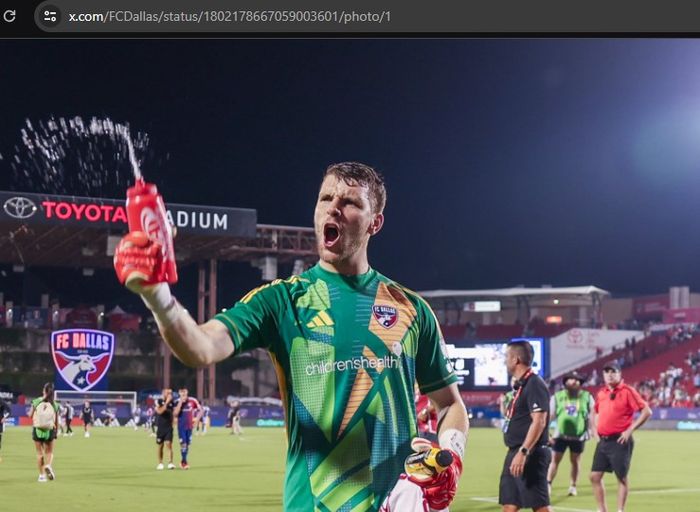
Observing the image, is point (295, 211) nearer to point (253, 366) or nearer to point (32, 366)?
point (253, 366)

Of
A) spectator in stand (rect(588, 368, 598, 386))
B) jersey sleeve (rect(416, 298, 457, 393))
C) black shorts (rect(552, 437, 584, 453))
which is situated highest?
jersey sleeve (rect(416, 298, 457, 393))

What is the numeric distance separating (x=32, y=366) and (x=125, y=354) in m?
5.16

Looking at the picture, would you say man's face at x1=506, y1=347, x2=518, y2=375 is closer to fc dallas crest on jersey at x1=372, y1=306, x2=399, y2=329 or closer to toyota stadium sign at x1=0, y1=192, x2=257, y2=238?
fc dallas crest on jersey at x1=372, y1=306, x2=399, y2=329

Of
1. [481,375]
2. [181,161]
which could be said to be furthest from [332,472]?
[181,161]

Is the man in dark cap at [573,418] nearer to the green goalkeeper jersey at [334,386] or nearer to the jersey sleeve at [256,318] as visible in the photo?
the green goalkeeper jersey at [334,386]

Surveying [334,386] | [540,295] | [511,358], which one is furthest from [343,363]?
[540,295]

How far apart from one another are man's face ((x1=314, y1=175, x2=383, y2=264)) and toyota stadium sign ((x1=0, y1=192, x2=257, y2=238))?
130 feet

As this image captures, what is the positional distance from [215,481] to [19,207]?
29.2 meters

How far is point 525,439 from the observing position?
10461 millimetres

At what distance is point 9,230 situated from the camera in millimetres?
45656

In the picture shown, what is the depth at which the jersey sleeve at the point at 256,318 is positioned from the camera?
347cm

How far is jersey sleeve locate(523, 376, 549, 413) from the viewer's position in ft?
34.5

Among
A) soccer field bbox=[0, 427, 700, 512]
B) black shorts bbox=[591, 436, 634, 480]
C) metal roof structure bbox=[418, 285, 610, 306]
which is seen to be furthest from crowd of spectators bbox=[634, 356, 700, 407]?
black shorts bbox=[591, 436, 634, 480]
